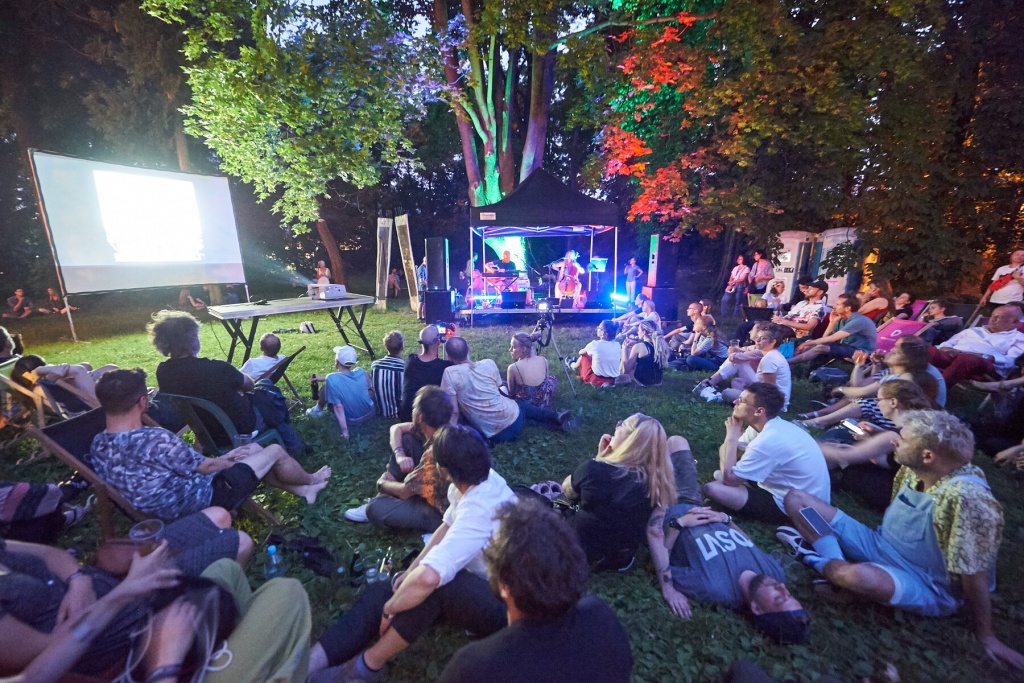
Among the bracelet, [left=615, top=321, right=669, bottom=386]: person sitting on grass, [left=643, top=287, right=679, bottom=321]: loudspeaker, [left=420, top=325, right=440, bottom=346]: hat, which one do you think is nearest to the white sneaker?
[left=420, top=325, right=440, bottom=346]: hat

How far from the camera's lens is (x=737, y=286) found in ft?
38.8

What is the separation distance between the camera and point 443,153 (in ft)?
63.6

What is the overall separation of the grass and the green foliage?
26.9 ft

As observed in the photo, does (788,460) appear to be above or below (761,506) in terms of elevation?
above

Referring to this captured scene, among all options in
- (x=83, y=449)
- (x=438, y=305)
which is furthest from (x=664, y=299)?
(x=83, y=449)

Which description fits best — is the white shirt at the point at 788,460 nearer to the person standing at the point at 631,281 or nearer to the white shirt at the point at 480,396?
the white shirt at the point at 480,396

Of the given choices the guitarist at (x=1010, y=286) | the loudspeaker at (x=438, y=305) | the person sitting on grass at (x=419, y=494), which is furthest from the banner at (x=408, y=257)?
the guitarist at (x=1010, y=286)

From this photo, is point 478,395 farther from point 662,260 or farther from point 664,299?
point 662,260

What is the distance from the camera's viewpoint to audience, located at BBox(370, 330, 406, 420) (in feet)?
15.5

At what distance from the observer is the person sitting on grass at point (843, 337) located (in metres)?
5.84

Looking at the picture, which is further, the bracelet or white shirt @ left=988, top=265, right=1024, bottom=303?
white shirt @ left=988, top=265, right=1024, bottom=303

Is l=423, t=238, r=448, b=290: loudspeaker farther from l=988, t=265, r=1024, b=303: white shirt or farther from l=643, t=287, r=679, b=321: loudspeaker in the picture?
l=988, t=265, r=1024, b=303: white shirt

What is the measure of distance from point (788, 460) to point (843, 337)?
170 inches

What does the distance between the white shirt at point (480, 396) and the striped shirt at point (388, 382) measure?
0.75 meters
